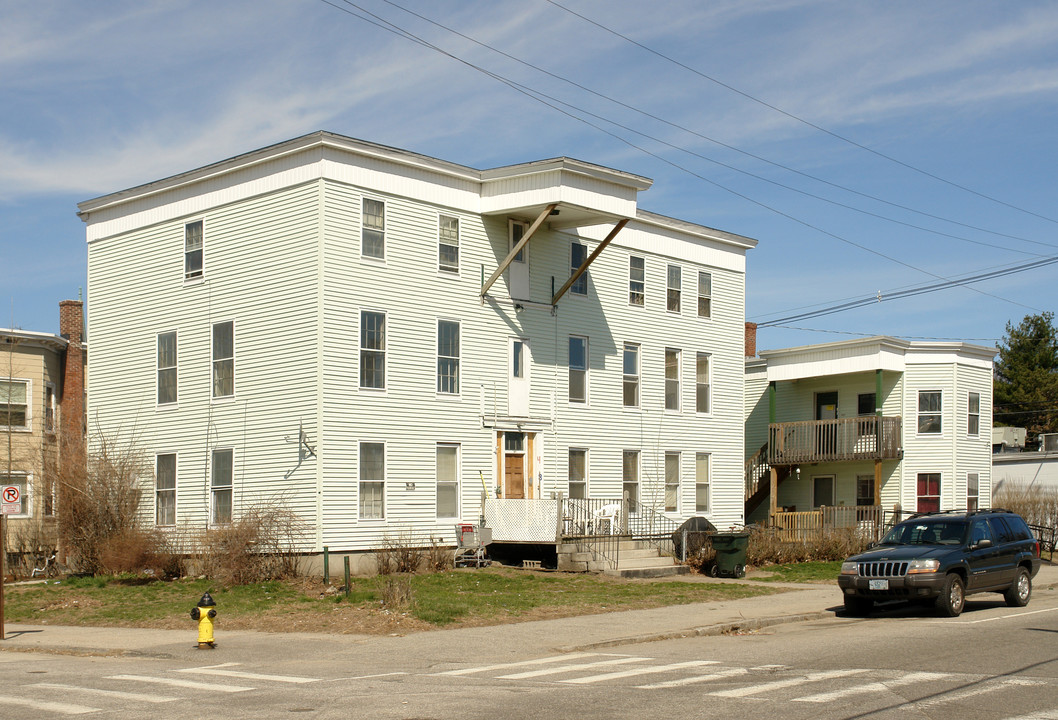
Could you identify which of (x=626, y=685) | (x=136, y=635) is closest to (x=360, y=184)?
(x=136, y=635)

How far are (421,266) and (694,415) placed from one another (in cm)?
1137

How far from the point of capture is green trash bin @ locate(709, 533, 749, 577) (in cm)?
2700

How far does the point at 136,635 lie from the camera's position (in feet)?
59.9

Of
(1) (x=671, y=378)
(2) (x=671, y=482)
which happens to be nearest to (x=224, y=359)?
(1) (x=671, y=378)

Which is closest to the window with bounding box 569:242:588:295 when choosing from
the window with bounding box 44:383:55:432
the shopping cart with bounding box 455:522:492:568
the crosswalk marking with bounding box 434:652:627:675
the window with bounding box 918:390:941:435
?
the shopping cart with bounding box 455:522:492:568

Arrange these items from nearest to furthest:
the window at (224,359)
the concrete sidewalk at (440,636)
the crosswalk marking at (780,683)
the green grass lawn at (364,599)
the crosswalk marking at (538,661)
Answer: the crosswalk marking at (780,683) < the crosswalk marking at (538,661) < the concrete sidewalk at (440,636) < the green grass lawn at (364,599) < the window at (224,359)

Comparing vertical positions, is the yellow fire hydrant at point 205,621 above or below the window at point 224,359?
below

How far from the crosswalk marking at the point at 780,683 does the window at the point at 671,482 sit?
790 inches

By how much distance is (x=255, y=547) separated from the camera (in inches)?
940

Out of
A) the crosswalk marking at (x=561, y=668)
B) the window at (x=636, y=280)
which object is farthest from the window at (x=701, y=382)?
the crosswalk marking at (x=561, y=668)

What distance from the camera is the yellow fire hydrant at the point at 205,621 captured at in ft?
53.9

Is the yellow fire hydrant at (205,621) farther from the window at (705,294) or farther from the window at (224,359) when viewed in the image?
the window at (705,294)

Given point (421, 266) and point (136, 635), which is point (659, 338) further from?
point (136, 635)

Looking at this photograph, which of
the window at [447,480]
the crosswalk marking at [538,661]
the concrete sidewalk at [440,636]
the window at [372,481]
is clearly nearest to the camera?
the crosswalk marking at [538,661]
